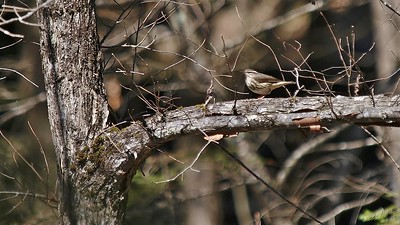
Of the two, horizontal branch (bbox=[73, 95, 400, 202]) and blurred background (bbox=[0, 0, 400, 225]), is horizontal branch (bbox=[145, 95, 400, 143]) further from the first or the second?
blurred background (bbox=[0, 0, 400, 225])

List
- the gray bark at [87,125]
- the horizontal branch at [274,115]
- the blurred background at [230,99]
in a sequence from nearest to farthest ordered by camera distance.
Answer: the horizontal branch at [274,115] < the gray bark at [87,125] < the blurred background at [230,99]

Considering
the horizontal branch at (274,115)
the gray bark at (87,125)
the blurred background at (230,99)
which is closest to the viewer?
the horizontal branch at (274,115)

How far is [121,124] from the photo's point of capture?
5258 mm

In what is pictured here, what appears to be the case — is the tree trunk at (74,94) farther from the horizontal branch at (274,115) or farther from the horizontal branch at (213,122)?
the horizontal branch at (274,115)

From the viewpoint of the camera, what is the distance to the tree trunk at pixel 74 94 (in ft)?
16.8

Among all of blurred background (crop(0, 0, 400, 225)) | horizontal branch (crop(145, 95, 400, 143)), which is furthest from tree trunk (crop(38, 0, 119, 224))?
blurred background (crop(0, 0, 400, 225))

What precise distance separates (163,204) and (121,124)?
545cm

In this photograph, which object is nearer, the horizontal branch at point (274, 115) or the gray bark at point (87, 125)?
the horizontal branch at point (274, 115)

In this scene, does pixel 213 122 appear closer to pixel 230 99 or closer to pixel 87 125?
pixel 87 125

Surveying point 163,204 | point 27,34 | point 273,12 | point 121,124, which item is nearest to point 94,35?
point 121,124

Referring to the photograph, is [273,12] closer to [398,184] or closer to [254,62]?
[254,62]

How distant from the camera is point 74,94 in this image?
514 centimetres

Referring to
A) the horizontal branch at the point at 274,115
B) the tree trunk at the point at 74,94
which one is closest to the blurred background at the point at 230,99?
the tree trunk at the point at 74,94

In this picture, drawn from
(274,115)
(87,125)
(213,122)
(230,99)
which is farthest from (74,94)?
(230,99)
